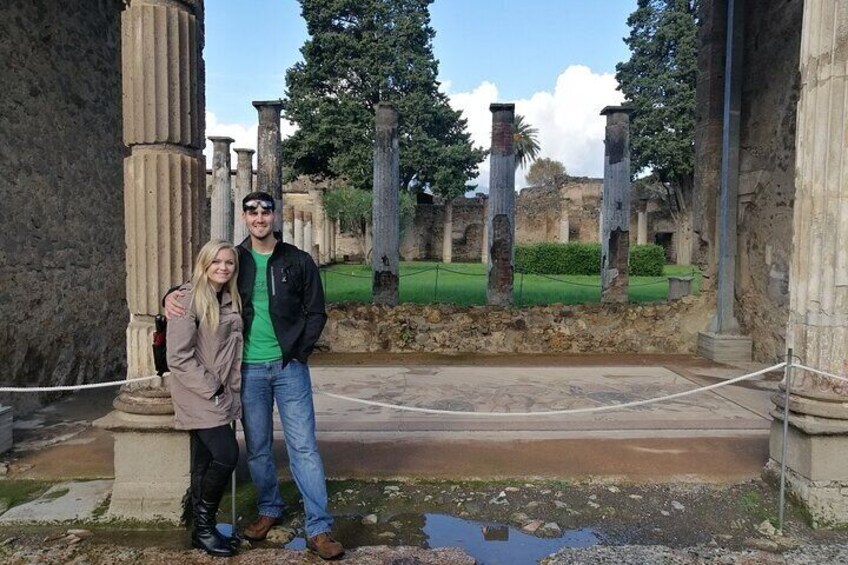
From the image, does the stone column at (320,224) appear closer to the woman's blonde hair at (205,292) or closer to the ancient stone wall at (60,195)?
the ancient stone wall at (60,195)

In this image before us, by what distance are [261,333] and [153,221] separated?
3.16ft

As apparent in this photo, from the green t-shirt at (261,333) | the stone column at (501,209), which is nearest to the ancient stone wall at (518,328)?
the stone column at (501,209)

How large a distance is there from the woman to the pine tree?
90.1 ft

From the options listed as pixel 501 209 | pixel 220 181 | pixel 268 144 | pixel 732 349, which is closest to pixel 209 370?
pixel 732 349

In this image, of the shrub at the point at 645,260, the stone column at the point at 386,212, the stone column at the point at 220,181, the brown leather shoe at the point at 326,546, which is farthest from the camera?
the shrub at the point at 645,260

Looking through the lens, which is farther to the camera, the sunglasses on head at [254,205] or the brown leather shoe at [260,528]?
the brown leather shoe at [260,528]

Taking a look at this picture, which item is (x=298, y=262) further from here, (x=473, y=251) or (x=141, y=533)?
(x=473, y=251)

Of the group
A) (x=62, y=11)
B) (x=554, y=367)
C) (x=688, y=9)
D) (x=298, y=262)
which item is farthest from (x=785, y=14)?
(x=688, y=9)

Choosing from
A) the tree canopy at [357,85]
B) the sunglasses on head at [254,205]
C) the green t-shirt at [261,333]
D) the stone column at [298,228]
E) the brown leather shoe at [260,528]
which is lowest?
the brown leather shoe at [260,528]

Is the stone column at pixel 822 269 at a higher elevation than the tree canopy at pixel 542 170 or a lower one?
lower

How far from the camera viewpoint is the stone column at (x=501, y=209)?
35.0ft

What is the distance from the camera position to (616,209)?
1213 cm

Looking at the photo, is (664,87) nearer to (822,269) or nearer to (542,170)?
(822,269)

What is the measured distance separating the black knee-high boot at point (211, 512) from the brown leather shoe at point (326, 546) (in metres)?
0.39
